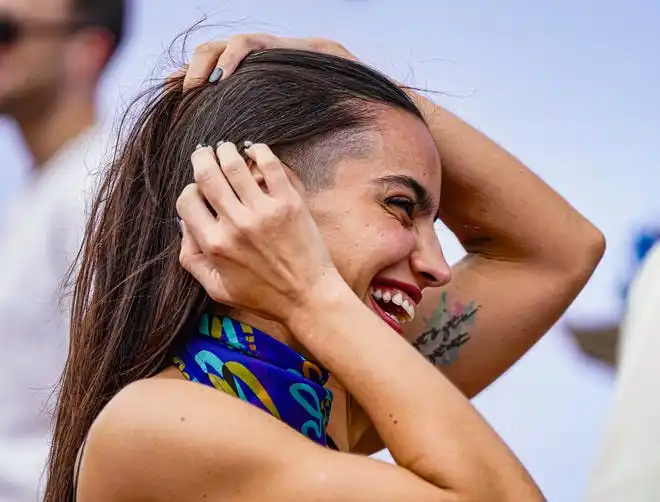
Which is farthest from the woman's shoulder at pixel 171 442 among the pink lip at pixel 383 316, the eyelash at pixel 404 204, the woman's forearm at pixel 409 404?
the eyelash at pixel 404 204

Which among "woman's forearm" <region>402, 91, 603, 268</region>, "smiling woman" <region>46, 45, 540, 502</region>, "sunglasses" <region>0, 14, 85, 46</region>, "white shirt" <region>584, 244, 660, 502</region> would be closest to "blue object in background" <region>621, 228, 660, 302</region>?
"woman's forearm" <region>402, 91, 603, 268</region>

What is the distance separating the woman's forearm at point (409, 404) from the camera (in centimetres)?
126

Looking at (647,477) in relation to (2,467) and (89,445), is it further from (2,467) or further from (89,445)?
(2,467)

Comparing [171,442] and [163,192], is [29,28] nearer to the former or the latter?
[163,192]

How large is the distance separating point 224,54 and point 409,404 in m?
0.66

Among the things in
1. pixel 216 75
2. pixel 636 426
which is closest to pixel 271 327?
pixel 216 75

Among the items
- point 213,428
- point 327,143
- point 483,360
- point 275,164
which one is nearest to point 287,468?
point 213,428

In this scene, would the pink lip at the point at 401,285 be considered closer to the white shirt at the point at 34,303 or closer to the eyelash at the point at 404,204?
the eyelash at the point at 404,204

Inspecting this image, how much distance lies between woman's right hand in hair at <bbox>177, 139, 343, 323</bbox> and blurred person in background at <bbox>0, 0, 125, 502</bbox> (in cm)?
103

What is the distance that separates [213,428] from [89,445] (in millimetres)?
172

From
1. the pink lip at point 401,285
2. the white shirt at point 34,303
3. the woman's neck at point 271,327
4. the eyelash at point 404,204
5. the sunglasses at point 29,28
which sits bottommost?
the white shirt at point 34,303

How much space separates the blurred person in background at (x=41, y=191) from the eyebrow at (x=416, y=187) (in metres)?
1.02

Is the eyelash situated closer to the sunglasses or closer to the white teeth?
the white teeth

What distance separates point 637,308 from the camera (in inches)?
38.1
